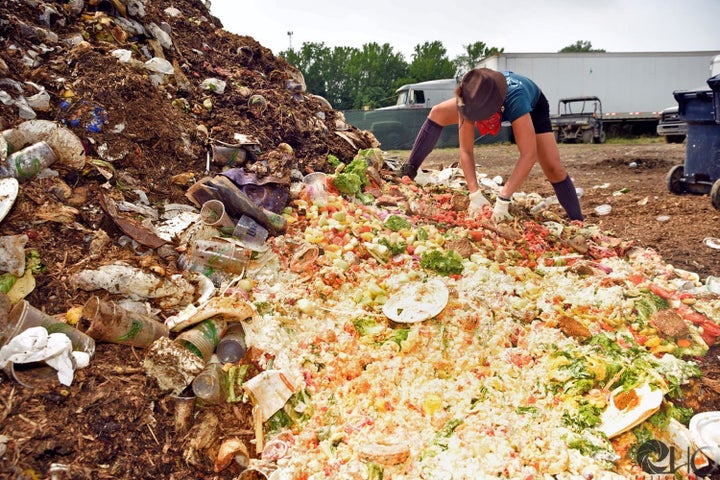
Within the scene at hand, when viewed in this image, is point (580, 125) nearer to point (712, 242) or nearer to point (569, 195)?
point (712, 242)

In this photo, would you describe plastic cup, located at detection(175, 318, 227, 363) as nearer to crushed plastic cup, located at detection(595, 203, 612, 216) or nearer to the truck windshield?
crushed plastic cup, located at detection(595, 203, 612, 216)

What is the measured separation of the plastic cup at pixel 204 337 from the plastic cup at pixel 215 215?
2.57ft

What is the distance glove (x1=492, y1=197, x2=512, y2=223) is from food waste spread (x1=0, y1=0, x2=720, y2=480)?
2.8 inches

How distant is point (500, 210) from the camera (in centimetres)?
384

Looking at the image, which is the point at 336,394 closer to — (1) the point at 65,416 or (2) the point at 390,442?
(2) the point at 390,442

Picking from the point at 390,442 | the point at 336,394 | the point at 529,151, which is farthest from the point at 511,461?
the point at 529,151

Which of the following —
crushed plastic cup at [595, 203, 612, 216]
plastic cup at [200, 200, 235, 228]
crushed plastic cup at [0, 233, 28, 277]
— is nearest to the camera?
crushed plastic cup at [0, 233, 28, 277]

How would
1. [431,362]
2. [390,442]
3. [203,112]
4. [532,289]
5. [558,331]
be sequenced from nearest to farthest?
[390,442] < [431,362] < [558,331] < [532,289] < [203,112]

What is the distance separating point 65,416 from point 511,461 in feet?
5.93

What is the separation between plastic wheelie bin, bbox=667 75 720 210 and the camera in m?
5.74

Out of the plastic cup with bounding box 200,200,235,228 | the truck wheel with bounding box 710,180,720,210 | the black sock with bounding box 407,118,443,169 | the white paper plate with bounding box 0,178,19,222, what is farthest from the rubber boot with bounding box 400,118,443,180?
the truck wheel with bounding box 710,180,720,210

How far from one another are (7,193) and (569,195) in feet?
14.2

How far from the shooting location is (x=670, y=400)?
2352 millimetres

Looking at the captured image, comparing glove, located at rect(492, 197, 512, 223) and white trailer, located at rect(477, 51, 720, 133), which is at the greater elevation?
white trailer, located at rect(477, 51, 720, 133)
